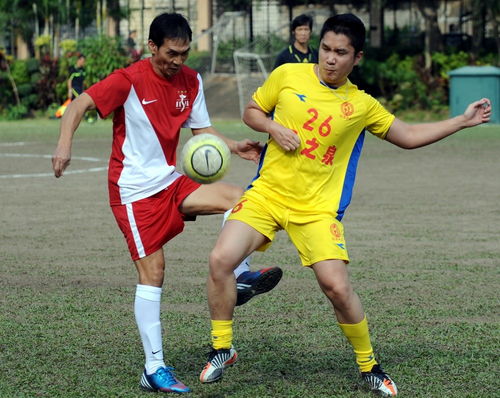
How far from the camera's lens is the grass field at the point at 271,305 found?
6.32 m

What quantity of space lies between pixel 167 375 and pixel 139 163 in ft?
4.09

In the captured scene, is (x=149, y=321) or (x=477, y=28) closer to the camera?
(x=149, y=321)

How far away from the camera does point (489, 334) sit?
7355mm

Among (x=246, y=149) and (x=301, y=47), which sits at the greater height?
(x=301, y=47)

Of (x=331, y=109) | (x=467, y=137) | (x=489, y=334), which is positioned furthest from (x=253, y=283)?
(x=467, y=137)

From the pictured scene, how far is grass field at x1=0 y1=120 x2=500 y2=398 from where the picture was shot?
20.7 feet

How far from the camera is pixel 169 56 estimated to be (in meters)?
6.22

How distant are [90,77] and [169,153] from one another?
28169 millimetres

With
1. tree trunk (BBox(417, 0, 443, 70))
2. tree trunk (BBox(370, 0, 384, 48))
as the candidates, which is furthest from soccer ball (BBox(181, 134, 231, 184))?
tree trunk (BBox(370, 0, 384, 48))

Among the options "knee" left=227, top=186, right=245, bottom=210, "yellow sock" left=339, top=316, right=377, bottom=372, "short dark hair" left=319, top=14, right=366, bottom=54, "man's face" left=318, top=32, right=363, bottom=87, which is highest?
"short dark hair" left=319, top=14, right=366, bottom=54

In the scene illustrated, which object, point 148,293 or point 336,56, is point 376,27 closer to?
point 336,56

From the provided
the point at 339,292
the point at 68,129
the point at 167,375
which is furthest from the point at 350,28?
the point at 167,375

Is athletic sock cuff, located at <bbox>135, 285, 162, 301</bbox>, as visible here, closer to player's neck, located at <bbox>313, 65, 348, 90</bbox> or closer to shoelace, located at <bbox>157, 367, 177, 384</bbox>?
shoelace, located at <bbox>157, 367, 177, 384</bbox>

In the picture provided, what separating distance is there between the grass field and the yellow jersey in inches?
42.0
